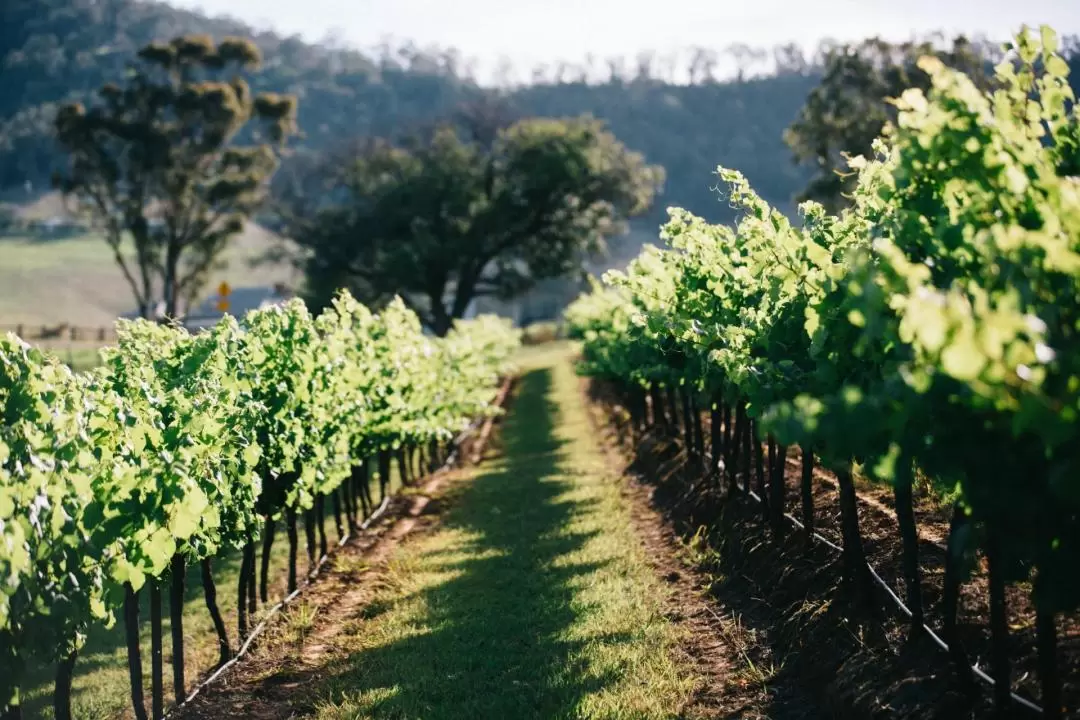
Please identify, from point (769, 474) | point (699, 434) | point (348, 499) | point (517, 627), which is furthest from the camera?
point (699, 434)

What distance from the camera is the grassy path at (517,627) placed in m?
7.48

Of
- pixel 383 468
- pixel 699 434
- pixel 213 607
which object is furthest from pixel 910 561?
pixel 383 468

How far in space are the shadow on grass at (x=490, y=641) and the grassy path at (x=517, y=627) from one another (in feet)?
0.06

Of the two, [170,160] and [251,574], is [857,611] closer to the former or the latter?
[251,574]

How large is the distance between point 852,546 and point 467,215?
1545 inches

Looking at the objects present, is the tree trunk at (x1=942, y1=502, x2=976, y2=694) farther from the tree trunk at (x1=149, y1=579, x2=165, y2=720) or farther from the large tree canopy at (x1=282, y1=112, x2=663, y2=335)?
the large tree canopy at (x1=282, y1=112, x2=663, y2=335)

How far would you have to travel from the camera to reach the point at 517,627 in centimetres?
948

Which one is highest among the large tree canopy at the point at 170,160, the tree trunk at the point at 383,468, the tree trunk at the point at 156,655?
the large tree canopy at the point at 170,160

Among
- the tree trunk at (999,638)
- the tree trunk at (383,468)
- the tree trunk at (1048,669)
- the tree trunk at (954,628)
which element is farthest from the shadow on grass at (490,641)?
the tree trunk at (1048,669)

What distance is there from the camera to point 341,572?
12305 mm

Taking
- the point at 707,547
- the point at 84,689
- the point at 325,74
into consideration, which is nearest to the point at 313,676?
the point at 84,689

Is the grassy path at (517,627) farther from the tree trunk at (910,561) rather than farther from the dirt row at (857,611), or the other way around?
the tree trunk at (910,561)

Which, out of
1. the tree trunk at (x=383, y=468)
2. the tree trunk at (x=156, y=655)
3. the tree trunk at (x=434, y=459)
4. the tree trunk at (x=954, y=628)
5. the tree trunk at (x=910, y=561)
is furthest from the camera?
the tree trunk at (x=434, y=459)

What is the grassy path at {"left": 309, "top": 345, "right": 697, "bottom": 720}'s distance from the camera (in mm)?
7484
